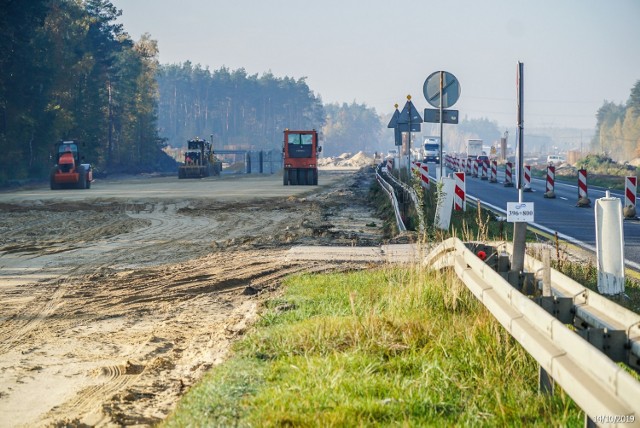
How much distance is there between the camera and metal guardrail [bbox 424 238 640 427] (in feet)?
14.0

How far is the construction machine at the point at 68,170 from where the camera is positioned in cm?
4731

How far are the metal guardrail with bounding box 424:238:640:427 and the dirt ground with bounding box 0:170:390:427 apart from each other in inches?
94.0

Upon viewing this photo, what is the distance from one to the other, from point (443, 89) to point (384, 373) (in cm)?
1179

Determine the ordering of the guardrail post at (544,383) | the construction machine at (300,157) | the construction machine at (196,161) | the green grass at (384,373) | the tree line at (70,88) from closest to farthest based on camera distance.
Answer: the green grass at (384,373), the guardrail post at (544,383), the construction machine at (300,157), the tree line at (70,88), the construction machine at (196,161)

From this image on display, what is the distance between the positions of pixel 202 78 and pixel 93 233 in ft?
535

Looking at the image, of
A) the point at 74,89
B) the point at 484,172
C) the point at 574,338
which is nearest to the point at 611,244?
the point at 574,338

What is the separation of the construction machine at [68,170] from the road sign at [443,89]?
107 feet

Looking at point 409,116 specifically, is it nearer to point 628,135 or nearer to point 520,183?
point 520,183

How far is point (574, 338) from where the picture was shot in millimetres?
4973

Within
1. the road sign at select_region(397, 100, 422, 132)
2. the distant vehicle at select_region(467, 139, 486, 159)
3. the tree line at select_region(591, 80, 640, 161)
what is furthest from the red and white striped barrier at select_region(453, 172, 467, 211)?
the tree line at select_region(591, 80, 640, 161)

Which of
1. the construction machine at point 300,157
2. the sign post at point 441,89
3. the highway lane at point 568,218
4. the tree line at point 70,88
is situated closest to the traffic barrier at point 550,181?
the highway lane at point 568,218

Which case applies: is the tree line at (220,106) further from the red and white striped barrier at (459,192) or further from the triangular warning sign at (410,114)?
the red and white striped barrier at (459,192)

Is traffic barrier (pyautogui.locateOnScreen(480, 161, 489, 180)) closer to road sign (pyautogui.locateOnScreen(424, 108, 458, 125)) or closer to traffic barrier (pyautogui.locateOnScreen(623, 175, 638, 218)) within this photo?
traffic barrier (pyautogui.locateOnScreen(623, 175, 638, 218))

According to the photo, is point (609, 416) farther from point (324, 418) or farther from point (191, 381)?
point (191, 381)
